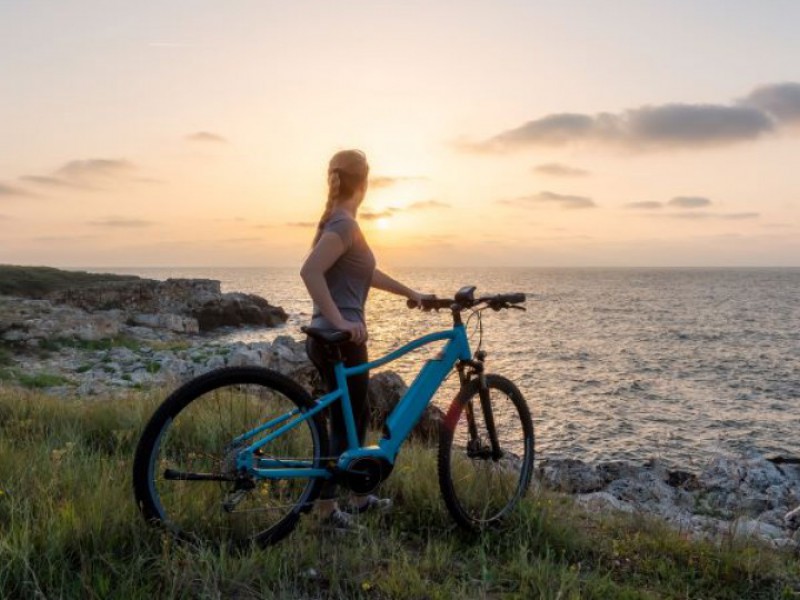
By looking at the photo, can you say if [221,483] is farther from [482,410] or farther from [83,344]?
[83,344]

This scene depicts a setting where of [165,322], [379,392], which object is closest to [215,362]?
[379,392]

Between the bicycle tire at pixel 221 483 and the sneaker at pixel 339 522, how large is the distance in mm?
295

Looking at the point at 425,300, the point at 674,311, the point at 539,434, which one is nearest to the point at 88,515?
the point at 425,300

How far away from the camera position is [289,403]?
4262mm

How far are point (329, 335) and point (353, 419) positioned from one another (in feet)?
2.32

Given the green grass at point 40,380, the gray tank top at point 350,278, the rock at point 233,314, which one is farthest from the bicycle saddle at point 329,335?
the rock at point 233,314

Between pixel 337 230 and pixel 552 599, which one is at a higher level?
pixel 337 230

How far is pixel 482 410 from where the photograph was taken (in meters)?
4.95

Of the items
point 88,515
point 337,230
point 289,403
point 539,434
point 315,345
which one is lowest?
point 539,434

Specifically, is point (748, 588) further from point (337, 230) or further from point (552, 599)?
point (337, 230)

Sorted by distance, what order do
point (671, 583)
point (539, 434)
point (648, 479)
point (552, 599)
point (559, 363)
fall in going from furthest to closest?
point (559, 363) < point (539, 434) < point (648, 479) < point (671, 583) < point (552, 599)

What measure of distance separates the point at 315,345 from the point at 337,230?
828mm

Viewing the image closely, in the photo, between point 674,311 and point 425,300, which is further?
point 674,311

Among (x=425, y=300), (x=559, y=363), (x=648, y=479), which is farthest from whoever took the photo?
(x=559, y=363)
